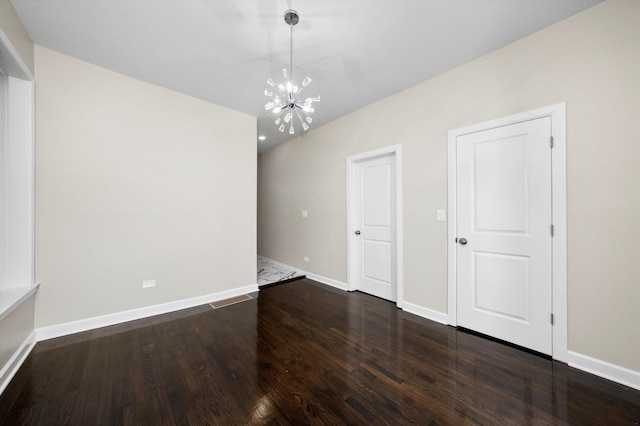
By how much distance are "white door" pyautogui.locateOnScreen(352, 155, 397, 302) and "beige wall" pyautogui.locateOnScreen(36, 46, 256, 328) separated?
1800 mm

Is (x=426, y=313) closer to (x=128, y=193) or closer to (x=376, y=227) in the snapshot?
(x=376, y=227)

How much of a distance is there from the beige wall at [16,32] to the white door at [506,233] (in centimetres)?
396

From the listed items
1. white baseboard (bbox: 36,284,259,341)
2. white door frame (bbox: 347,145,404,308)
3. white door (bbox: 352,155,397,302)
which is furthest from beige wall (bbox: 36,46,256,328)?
white door (bbox: 352,155,397,302)

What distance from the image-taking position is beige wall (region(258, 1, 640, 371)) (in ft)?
5.72

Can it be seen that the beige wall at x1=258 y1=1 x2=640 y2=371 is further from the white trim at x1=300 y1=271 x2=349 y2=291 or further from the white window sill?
the white window sill

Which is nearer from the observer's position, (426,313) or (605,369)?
(605,369)

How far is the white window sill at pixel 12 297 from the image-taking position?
1722 millimetres

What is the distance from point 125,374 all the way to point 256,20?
2994 millimetres

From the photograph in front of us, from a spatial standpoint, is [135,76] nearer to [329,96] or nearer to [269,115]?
[269,115]

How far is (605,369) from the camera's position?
1.80 metres

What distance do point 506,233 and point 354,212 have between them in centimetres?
195

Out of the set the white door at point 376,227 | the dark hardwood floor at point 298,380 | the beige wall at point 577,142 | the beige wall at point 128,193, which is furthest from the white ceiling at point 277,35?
the dark hardwood floor at point 298,380

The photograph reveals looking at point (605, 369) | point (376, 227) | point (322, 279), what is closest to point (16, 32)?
point (376, 227)

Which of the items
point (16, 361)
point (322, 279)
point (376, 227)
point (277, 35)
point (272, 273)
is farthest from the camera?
point (272, 273)
